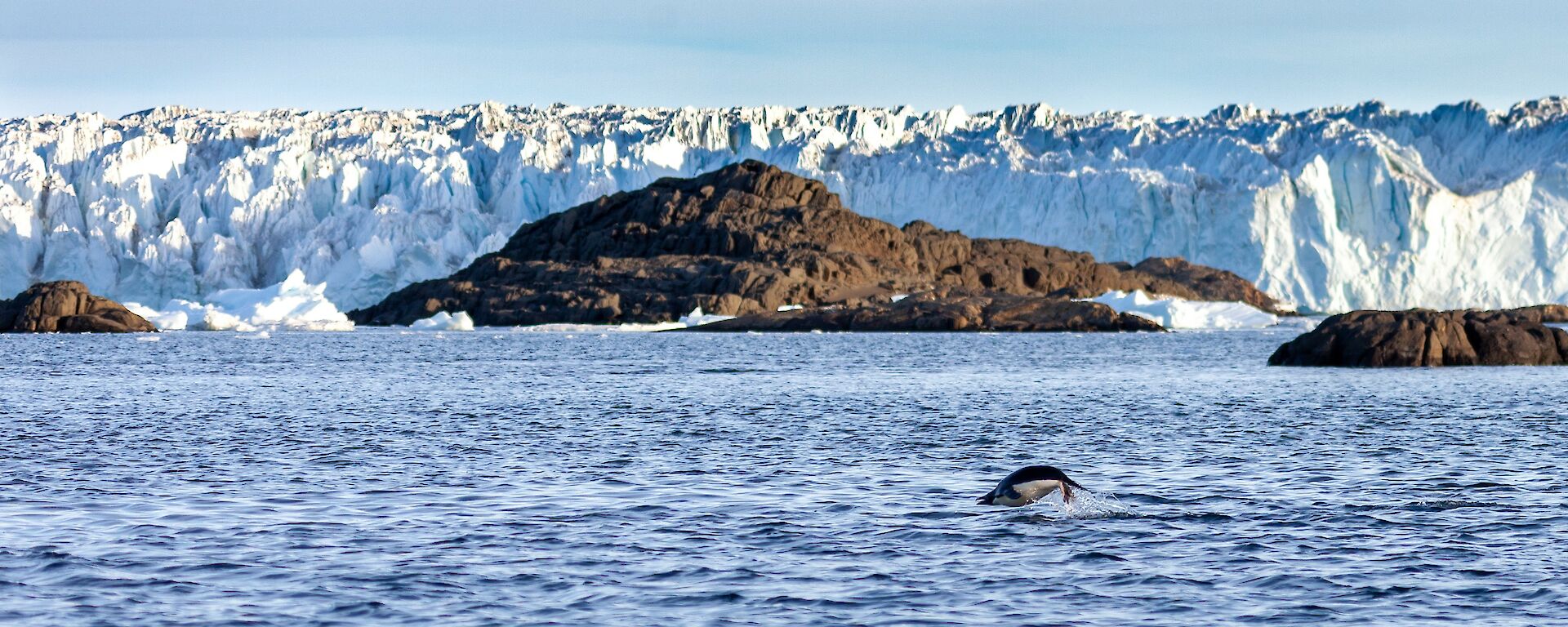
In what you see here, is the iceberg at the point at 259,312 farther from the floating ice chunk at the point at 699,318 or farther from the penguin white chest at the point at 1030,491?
the penguin white chest at the point at 1030,491

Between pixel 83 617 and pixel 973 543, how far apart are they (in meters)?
8.02

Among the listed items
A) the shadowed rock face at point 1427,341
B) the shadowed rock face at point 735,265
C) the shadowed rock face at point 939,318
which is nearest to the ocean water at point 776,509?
the shadowed rock face at point 1427,341

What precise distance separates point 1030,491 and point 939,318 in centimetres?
9472

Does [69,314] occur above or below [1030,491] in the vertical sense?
above

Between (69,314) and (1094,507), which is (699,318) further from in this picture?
(1094,507)

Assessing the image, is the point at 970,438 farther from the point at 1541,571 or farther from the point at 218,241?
the point at 218,241

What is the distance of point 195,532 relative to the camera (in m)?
17.1

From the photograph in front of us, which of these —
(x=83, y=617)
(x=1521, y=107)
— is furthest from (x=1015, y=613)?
(x=1521, y=107)

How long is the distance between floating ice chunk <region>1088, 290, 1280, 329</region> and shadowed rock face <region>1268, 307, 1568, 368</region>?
5314 cm

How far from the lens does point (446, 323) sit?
11575cm

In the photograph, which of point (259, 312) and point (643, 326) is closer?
point (259, 312)

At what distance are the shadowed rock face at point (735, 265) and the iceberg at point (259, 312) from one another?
13.5m

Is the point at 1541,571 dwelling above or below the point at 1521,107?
below

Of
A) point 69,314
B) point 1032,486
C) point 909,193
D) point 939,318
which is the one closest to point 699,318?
point 939,318
